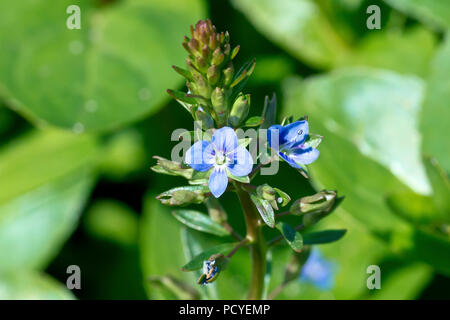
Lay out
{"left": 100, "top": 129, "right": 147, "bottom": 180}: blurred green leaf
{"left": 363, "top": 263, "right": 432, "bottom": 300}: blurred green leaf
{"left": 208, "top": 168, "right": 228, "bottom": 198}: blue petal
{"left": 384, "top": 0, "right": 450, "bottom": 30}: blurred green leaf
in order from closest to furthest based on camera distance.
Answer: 1. {"left": 208, "top": 168, "right": 228, "bottom": 198}: blue petal
2. {"left": 363, "top": 263, "right": 432, "bottom": 300}: blurred green leaf
3. {"left": 384, "top": 0, "right": 450, "bottom": 30}: blurred green leaf
4. {"left": 100, "top": 129, "right": 147, "bottom": 180}: blurred green leaf

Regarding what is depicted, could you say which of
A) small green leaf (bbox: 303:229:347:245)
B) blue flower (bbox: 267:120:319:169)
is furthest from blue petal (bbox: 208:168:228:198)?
small green leaf (bbox: 303:229:347:245)

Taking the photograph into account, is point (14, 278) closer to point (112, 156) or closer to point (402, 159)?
point (112, 156)

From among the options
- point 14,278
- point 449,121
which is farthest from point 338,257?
point 14,278

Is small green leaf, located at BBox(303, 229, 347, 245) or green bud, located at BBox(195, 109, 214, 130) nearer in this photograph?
green bud, located at BBox(195, 109, 214, 130)

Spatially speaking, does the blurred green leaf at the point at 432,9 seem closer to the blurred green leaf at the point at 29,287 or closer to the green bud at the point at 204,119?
the green bud at the point at 204,119

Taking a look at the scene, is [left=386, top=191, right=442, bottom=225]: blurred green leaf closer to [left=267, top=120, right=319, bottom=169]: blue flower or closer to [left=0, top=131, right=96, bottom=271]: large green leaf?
[left=267, top=120, right=319, bottom=169]: blue flower

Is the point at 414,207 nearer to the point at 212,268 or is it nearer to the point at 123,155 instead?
the point at 212,268

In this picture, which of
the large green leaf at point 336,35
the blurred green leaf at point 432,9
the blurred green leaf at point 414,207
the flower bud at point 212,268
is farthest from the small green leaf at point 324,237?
the large green leaf at point 336,35
